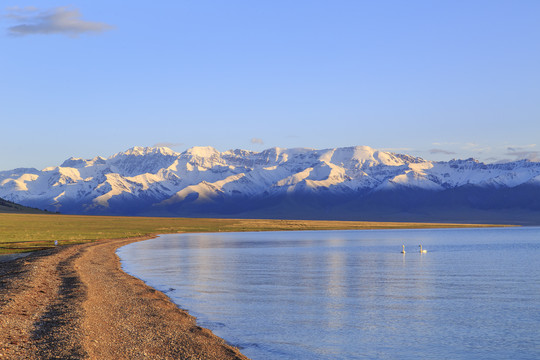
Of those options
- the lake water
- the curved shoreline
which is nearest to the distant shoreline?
the curved shoreline

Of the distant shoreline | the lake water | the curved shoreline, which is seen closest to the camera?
the curved shoreline

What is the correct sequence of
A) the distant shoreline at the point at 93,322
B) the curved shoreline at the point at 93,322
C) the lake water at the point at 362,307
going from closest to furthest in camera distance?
the curved shoreline at the point at 93,322
the distant shoreline at the point at 93,322
the lake water at the point at 362,307

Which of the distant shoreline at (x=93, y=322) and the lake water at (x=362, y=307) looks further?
the lake water at (x=362, y=307)

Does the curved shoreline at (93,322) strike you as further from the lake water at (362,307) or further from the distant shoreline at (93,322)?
the lake water at (362,307)

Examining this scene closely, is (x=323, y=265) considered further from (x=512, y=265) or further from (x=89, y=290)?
(x=89, y=290)

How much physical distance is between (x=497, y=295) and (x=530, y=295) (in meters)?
2.37

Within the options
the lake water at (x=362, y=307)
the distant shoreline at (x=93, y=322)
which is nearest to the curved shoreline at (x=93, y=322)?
the distant shoreline at (x=93, y=322)

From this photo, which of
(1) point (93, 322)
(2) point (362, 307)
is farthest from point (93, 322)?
(2) point (362, 307)

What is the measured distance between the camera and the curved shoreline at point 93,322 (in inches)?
906

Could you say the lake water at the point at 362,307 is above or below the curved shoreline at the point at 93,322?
below

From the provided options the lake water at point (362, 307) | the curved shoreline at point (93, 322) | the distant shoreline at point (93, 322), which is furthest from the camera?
the lake water at point (362, 307)

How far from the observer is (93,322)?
93.7 feet

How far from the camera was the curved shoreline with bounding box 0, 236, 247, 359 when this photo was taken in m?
23.0

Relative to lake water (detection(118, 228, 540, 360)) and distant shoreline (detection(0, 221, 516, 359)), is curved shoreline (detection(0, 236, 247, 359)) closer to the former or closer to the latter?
distant shoreline (detection(0, 221, 516, 359))
